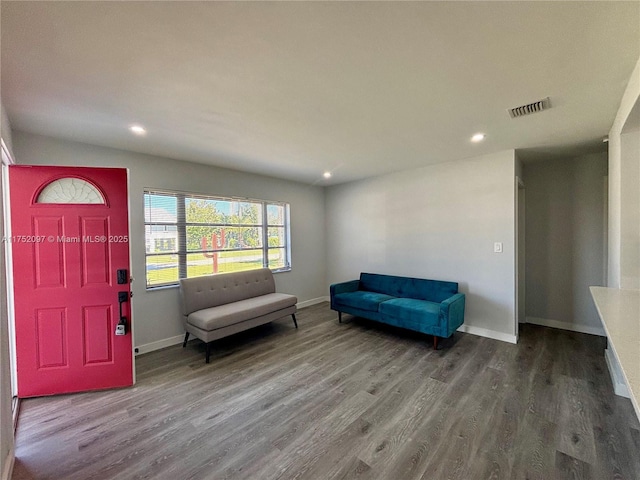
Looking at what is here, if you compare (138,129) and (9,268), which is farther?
(138,129)

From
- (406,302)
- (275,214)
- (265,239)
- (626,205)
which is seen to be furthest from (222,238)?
(626,205)

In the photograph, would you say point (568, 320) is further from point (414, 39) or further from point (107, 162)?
point (107, 162)

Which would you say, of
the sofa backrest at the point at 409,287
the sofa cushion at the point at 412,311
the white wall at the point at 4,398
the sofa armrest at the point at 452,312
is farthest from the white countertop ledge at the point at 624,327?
the white wall at the point at 4,398

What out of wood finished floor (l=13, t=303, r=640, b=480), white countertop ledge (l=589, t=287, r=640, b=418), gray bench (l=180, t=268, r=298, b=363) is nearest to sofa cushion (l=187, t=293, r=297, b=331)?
gray bench (l=180, t=268, r=298, b=363)

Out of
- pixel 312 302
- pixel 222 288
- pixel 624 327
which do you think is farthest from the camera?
pixel 312 302

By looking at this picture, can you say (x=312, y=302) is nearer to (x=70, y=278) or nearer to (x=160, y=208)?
(x=160, y=208)

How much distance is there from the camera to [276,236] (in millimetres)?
5113

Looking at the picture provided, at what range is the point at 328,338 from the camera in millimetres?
3812

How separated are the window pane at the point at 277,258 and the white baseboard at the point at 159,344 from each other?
1.88m

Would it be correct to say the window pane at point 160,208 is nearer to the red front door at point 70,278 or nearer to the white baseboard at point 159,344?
the red front door at point 70,278

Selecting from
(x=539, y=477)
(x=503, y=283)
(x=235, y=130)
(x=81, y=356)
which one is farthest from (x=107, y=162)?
(x=503, y=283)

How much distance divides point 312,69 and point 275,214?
138 inches

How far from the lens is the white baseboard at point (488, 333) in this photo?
3.54 metres

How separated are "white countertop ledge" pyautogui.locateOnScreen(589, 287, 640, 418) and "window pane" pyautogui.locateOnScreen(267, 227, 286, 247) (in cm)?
425
